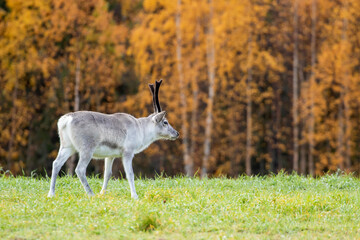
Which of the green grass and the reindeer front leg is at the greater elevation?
the reindeer front leg

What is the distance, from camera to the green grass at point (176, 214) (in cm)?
716

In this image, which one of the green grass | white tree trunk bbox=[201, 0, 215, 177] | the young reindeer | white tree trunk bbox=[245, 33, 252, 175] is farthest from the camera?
A: white tree trunk bbox=[245, 33, 252, 175]

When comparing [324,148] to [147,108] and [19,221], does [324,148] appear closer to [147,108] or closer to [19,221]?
[147,108]

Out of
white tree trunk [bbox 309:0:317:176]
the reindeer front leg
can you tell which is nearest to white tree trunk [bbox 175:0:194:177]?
white tree trunk [bbox 309:0:317:176]

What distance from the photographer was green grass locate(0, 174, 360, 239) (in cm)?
716

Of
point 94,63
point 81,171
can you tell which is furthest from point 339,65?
point 81,171

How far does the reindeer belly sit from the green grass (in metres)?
0.66

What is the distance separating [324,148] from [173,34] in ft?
31.9

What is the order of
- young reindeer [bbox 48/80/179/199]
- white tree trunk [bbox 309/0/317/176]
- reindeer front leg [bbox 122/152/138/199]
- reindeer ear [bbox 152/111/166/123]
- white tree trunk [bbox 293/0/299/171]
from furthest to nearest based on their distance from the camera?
1. white tree trunk [bbox 293/0/299/171]
2. white tree trunk [bbox 309/0/317/176]
3. reindeer ear [bbox 152/111/166/123]
4. reindeer front leg [bbox 122/152/138/199]
5. young reindeer [bbox 48/80/179/199]

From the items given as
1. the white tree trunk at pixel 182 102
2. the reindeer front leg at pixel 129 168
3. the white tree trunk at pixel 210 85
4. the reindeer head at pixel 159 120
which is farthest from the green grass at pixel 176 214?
the white tree trunk at pixel 182 102

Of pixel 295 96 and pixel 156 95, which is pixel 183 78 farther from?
pixel 156 95

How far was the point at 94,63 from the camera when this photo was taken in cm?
2669

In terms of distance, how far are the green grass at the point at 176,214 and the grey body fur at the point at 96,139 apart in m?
0.47

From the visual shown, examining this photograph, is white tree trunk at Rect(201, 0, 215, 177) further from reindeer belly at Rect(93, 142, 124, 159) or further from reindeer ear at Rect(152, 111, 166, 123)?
reindeer belly at Rect(93, 142, 124, 159)
